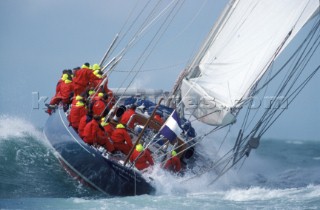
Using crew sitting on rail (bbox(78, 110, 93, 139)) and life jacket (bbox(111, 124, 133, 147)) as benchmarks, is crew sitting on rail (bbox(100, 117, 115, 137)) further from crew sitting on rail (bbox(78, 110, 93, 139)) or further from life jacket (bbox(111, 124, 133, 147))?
life jacket (bbox(111, 124, 133, 147))

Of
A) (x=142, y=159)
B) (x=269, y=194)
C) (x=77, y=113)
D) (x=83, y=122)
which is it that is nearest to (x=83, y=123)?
(x=83, y=122)

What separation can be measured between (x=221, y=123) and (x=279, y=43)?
1862mm

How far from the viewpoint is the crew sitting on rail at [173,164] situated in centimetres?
1408

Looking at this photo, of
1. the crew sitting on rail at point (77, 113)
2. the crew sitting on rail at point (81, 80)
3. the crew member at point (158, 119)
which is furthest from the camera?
the crew sitting on rail at point (81, 80)

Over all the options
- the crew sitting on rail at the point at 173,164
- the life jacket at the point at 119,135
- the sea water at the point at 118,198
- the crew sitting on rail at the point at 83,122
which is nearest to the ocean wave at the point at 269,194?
the sea water at the point at 118,198

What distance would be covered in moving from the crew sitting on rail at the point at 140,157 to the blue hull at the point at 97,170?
0.49 m

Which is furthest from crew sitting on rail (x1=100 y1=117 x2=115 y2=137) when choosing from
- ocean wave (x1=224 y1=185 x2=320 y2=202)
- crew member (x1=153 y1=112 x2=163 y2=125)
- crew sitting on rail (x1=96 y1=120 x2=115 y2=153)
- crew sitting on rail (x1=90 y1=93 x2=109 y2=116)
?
ocean wave (x1=224 y1=185 x2=320 y2=202)

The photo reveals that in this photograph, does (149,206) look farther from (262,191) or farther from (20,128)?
(20,128)

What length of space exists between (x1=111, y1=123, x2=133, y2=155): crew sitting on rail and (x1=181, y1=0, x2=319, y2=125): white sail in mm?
1757

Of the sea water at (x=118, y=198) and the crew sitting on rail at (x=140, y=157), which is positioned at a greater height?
the crew sitting on rail at (x=140, y=157)

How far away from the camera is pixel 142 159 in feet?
44.3

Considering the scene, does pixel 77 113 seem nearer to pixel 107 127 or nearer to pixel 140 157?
pixel 107 127

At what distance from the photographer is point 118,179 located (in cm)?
1293

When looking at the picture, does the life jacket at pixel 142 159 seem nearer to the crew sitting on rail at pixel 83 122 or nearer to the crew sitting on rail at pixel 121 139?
the crew sitting on rail at pixel 121 139
